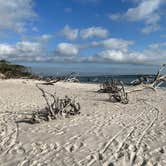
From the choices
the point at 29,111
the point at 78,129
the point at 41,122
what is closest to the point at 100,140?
the point at 78,129

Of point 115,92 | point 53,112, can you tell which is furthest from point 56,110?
point 115,92

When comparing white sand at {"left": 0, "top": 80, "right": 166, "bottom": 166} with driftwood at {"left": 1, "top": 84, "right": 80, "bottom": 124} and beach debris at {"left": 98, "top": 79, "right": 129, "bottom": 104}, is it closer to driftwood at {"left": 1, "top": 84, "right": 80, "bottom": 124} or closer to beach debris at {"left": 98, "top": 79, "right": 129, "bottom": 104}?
driftwood at {"left": 1, "top": 84, "right": 80, "bottom": 124}

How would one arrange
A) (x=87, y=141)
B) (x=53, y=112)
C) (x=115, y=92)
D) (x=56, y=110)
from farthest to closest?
(x=115, y=92) → (x=56, y=110) → (x=53, y=112) → (x=87, y=141)

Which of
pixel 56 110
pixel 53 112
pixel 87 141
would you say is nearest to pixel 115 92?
pixel 56 110

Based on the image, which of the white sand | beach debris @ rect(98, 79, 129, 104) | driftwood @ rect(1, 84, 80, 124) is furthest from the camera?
beach debris @ rect(98, 79, 129, 104)

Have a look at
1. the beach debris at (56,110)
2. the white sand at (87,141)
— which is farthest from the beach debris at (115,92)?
the beach debris at (56,110)

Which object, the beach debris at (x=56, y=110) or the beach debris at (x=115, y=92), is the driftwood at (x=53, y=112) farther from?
the beach debris at (x=115, y=92)

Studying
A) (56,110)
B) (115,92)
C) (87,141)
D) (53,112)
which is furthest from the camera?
(115,92)

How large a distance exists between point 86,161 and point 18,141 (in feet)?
7.22

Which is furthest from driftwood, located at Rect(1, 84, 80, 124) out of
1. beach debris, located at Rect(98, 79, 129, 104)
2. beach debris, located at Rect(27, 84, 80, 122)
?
beach debris, located at Rect(98, 79, 129, 104)

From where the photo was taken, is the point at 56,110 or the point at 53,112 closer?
the point at 53,112

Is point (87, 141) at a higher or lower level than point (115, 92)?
lower

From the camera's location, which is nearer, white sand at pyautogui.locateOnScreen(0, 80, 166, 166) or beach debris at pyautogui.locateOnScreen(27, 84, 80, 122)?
white sand at pyautogui.locateOnScreen(0, 80, 166, 166)

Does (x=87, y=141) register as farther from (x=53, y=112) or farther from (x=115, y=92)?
(x=115, y=92)
